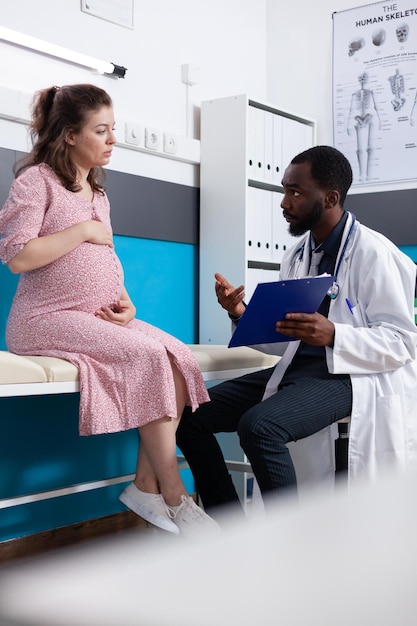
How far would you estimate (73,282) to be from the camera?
213 centimetres

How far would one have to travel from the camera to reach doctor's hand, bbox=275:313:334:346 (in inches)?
77.8

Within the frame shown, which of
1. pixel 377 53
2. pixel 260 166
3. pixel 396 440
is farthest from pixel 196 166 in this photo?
pixel 396 440

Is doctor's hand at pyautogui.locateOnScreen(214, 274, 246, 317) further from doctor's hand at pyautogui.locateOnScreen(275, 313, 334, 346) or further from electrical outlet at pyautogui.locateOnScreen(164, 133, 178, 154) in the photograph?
electrical outlet at pyautogui.locateOnScreen(164, 133, 178, 154)

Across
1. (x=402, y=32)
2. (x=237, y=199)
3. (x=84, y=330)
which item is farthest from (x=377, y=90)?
(x=84, y=330)

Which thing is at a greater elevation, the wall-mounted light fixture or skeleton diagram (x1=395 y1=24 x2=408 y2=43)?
skeleton diagram (x1=395 y1=24 x2=408 y2=43)

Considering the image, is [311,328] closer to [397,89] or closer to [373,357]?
[373,357]

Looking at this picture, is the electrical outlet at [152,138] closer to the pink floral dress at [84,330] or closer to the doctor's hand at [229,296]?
the pink floral dress at [84,330]

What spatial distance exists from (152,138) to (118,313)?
38.1 inches

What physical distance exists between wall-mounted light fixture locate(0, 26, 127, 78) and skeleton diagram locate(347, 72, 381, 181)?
114cm

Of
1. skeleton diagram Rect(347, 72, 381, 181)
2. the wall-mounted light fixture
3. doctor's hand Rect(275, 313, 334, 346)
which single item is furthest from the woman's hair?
skeleton diagram Rect(347, 72, 381, 181)

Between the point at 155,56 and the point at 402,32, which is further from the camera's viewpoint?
the point at 402,32

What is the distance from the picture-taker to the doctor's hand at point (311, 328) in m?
1.98

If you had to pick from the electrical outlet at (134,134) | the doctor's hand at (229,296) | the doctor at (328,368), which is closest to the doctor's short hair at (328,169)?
the doctor at (328,368)

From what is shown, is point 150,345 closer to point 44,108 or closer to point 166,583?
point 44,108
